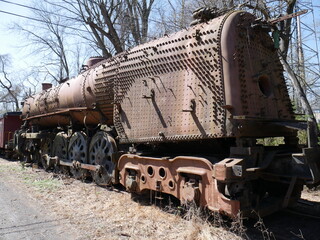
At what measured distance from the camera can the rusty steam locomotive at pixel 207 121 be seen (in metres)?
4.31

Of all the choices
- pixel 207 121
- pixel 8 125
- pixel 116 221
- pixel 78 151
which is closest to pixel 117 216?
pixel 116 221

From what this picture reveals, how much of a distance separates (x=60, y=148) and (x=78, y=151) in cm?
171

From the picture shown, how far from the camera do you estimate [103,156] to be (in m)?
7.26

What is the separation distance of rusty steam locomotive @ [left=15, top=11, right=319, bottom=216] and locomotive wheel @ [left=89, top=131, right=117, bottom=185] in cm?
2

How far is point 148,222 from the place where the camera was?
15.8 ft

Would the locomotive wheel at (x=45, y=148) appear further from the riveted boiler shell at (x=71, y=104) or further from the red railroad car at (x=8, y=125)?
the red railroad car at (x=8, y=125)

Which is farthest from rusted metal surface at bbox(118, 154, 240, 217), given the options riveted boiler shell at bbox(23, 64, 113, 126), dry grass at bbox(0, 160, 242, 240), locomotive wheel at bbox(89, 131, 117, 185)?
riveted boiler shell at bbox(23, 64, 113, 126)

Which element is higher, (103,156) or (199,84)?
(199,84)

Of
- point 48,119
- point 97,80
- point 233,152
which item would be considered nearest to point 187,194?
point 233,152

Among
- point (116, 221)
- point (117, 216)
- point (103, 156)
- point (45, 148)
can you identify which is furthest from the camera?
point (45, 148)

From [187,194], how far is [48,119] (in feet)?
25.5

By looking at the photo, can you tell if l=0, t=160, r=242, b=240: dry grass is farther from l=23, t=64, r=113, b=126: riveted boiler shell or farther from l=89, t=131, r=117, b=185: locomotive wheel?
l=23, t=64, r=113, b=126: riveted boiler shell

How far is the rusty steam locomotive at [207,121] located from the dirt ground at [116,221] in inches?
13.8

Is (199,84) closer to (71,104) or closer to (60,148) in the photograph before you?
(71,104)
